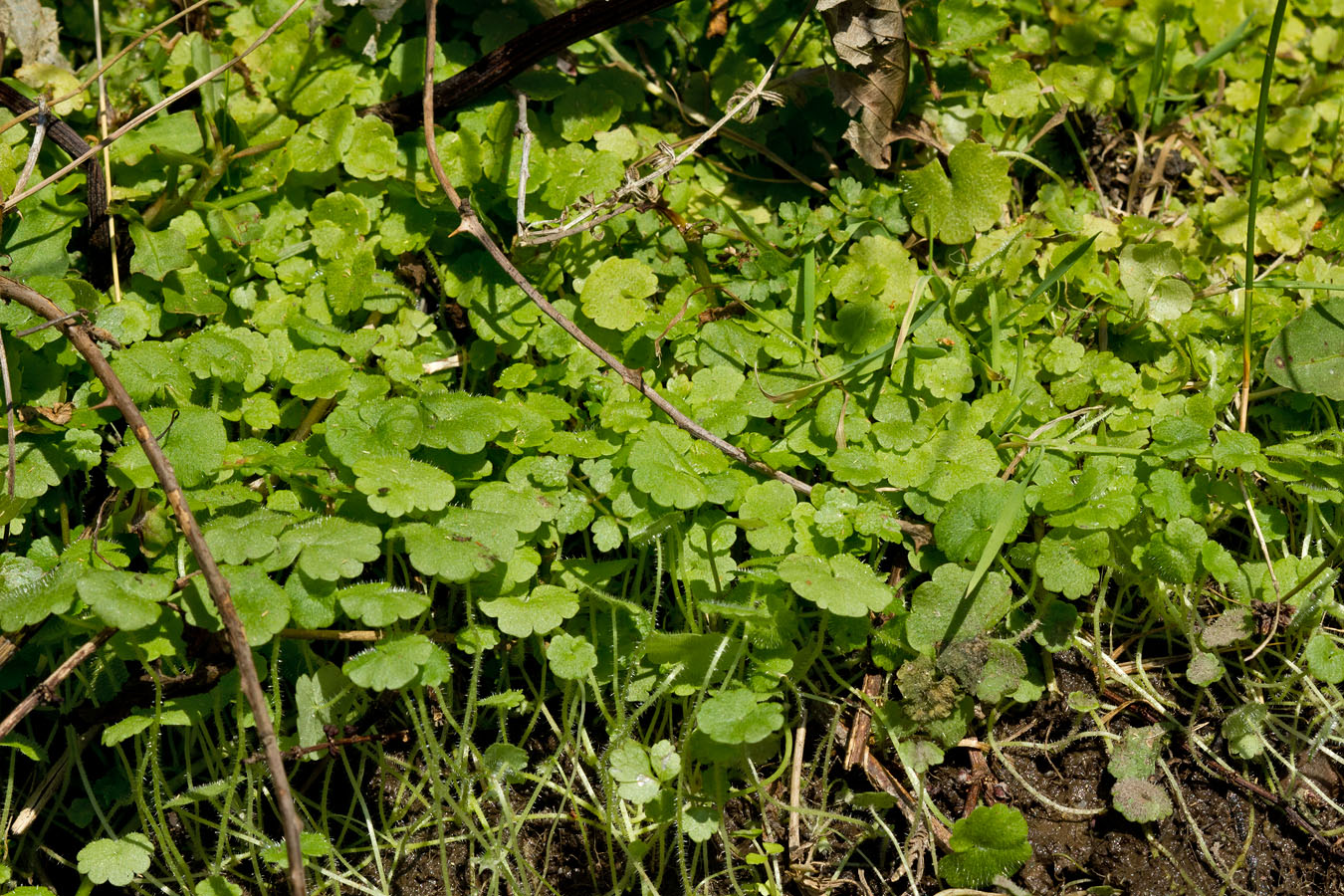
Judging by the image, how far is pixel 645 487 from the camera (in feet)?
6.49

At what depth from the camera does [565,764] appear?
2.08m

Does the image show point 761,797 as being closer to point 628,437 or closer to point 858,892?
point 858,892

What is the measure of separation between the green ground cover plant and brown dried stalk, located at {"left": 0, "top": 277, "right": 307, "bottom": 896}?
2cm

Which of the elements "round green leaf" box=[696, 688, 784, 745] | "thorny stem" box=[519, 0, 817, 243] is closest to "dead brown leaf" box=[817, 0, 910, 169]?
"thorny stem" box=[519, 0, 817, 243]

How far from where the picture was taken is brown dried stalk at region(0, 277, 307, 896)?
1578mm

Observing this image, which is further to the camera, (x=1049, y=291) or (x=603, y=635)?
(x=1049, y=291)

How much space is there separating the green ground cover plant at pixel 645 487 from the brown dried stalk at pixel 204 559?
23 mm

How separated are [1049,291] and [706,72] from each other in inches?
41.7

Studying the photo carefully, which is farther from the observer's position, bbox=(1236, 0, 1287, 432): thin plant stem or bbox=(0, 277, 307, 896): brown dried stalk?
bbox=(1236, 0, 1287, 432): thin plant stem

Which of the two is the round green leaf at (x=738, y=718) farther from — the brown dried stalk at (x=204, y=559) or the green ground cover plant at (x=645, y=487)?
the brown dried stalk at (x=204, y=559)

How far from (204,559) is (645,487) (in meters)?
0.77

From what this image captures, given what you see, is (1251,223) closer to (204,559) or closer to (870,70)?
(870,70)

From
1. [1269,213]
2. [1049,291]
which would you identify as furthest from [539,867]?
[1269,213]

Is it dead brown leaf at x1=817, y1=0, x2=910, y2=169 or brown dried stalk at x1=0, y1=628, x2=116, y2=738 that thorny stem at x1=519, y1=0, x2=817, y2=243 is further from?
brown dried stalk at x1=0, y1=628, x2=116, y2=738
